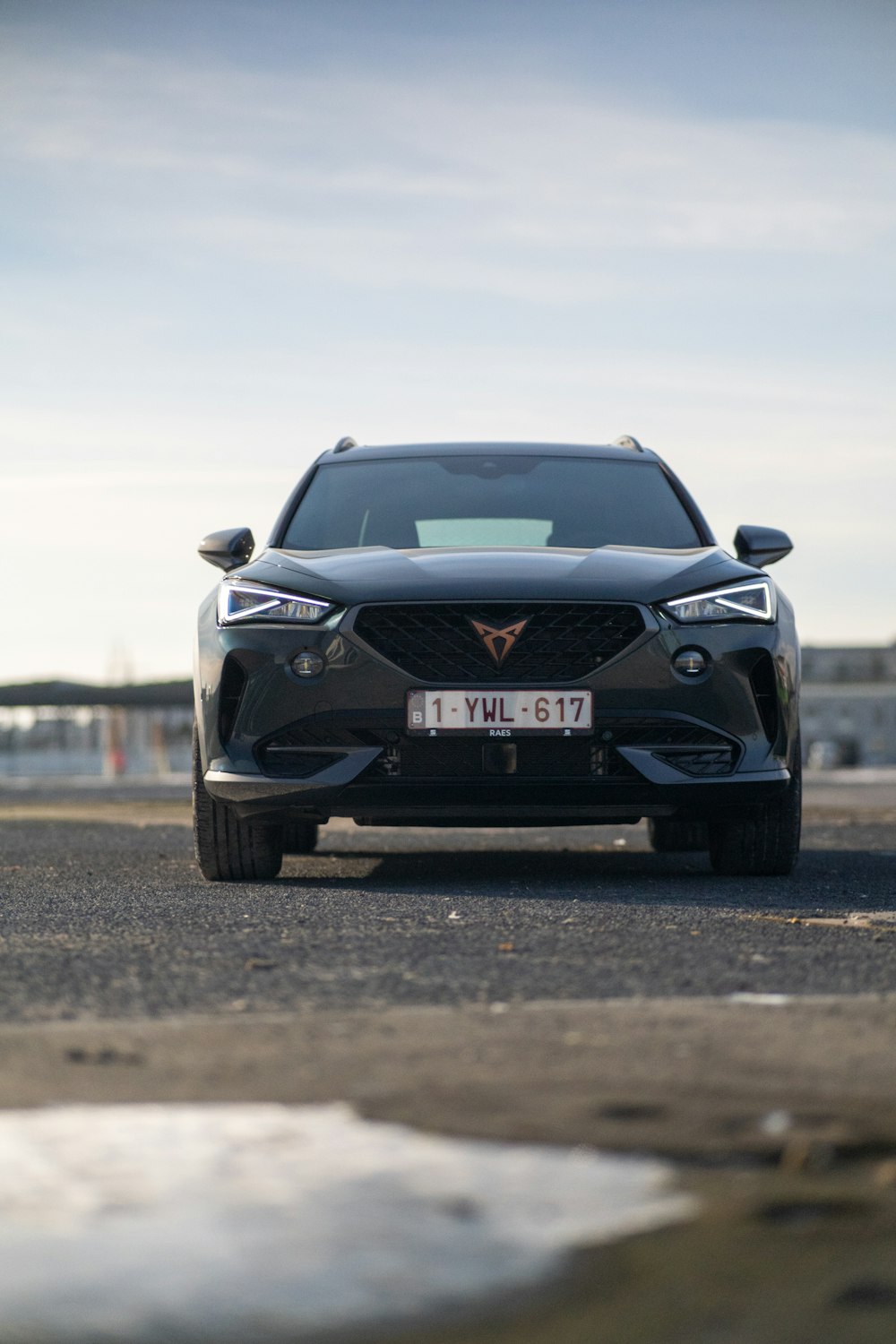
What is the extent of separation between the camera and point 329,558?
5.95m

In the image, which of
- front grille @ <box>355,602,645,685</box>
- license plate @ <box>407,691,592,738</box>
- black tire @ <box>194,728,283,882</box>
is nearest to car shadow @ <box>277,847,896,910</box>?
black tire @ <box>194,728,283,882</box>

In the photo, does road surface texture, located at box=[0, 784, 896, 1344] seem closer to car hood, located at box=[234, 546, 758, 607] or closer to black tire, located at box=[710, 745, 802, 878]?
black tire, located at box=[710, 745, 802, 878]

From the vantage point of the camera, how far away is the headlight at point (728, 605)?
5586 millimetres

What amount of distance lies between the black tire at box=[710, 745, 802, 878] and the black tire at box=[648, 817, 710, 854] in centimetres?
163

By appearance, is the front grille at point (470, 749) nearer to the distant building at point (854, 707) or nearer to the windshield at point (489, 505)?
the windshield at point (489, 505)

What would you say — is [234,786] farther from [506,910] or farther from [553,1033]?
[553,1033]

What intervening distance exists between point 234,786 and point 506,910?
1209mm

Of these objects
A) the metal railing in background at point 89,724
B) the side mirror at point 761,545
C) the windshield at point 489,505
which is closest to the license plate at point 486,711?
the windshield at point 489,505

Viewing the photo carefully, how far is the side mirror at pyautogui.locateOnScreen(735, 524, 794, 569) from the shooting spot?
643cm

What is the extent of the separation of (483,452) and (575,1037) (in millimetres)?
4699

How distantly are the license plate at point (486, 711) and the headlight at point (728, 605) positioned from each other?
521 millimetres

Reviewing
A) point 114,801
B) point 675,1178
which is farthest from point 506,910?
point 114,801

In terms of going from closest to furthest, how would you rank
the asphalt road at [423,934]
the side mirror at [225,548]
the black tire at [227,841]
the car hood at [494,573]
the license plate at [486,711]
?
the asphalt road at [423,934] → the license plate at [486,711] → the car hood at [494,573] → the black tire at [227,841] → the side mirror at [225,548]

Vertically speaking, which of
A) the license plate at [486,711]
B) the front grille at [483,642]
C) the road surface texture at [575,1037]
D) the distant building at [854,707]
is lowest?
the distant building at [854,707]
